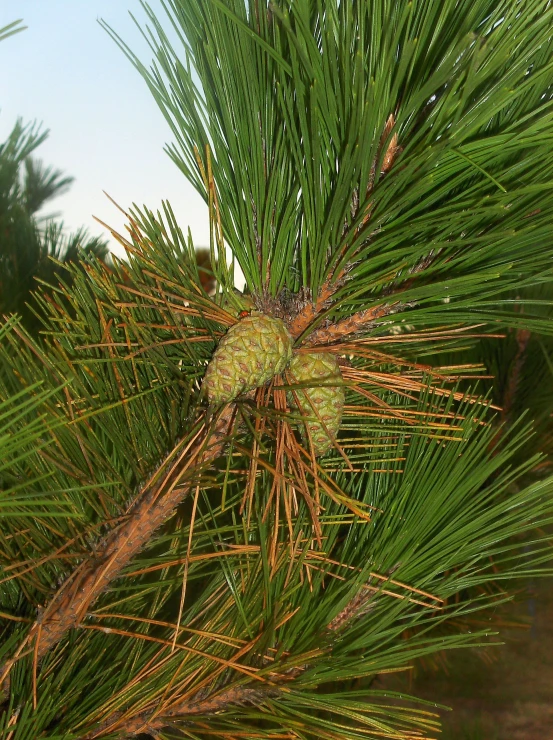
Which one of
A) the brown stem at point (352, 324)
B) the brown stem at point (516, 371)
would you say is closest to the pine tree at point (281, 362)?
the brown stem at point (352, 324)

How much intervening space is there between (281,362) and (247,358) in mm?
14

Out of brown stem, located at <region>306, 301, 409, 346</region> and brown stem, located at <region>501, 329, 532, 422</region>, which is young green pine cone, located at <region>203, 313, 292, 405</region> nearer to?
brown stem, located at <region>306, 301, 409, 346</region>

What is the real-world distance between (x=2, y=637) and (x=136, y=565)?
2.7 inches

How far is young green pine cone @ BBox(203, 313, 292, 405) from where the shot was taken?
24cm

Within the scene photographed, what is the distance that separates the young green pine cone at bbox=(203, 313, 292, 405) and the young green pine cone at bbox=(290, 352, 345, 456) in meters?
0.01

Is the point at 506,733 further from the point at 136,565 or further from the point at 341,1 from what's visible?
the point at 341,1

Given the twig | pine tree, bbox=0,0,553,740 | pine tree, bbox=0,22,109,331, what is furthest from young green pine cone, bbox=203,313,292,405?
pine tree, bbox=0,22,109,331

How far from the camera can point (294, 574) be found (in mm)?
303

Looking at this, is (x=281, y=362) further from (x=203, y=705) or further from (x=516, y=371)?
(x=516, y=371)

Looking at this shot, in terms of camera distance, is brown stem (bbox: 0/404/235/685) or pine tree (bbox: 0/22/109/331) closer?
brown stem (bbox: 0/404/235/685)

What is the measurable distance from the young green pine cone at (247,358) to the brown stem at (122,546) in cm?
2

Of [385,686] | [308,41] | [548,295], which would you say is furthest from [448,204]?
[385,686]

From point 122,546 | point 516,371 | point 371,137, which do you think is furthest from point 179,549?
point 516,371

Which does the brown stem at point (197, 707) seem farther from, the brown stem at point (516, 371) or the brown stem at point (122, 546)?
the brown stem at point (516, 371)
